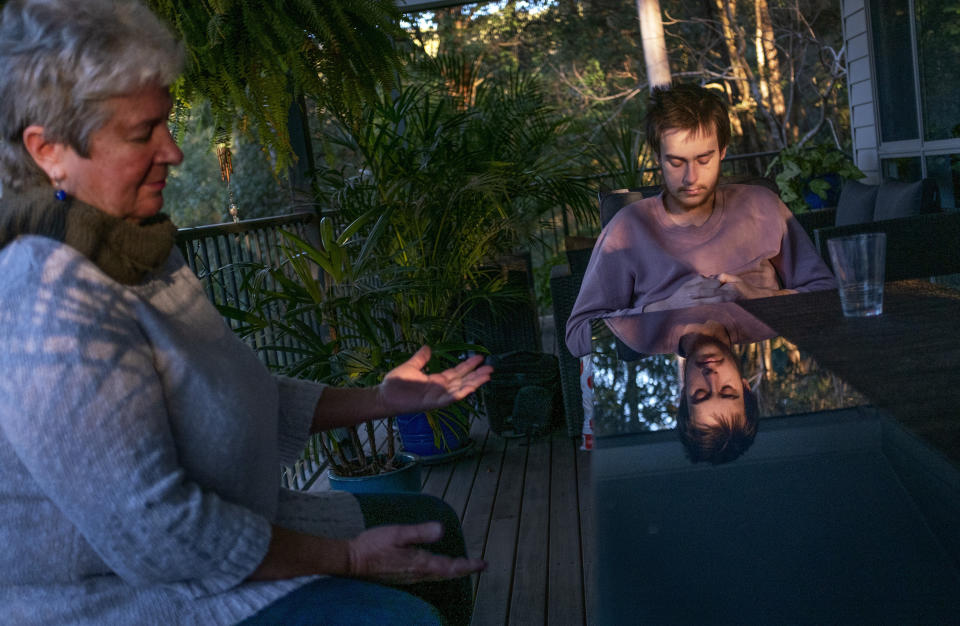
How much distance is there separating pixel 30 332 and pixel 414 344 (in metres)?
2.51

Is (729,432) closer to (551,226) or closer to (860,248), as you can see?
(860,248)

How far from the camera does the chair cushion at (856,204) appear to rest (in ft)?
13.9

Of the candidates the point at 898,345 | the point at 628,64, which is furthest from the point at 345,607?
the point at 628,64

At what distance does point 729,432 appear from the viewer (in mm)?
1108

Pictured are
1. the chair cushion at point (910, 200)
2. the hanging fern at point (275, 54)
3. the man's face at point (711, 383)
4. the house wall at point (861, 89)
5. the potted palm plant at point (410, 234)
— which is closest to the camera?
the man's face at point (711, 383)

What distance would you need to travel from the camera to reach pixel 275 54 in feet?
6.72

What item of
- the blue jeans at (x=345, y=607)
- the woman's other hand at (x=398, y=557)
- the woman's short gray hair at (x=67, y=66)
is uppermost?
the woman's short gray hair at (x=67, y=66)

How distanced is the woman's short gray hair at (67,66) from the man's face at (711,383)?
0.80 meters

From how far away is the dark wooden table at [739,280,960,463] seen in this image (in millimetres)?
1048

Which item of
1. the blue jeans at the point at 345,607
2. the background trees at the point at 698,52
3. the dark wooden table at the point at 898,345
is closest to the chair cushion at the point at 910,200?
the dark wooden table at the point at 898,345

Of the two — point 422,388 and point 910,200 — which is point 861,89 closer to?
point 910,200

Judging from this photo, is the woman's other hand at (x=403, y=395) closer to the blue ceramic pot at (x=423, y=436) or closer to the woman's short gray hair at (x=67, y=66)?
the woman's short gray hair at (x=67, y=66)

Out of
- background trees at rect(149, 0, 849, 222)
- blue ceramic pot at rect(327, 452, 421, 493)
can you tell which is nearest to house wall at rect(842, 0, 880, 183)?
background trees at rect(149, 0, 849, 222)

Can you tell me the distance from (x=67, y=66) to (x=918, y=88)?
5186mm
